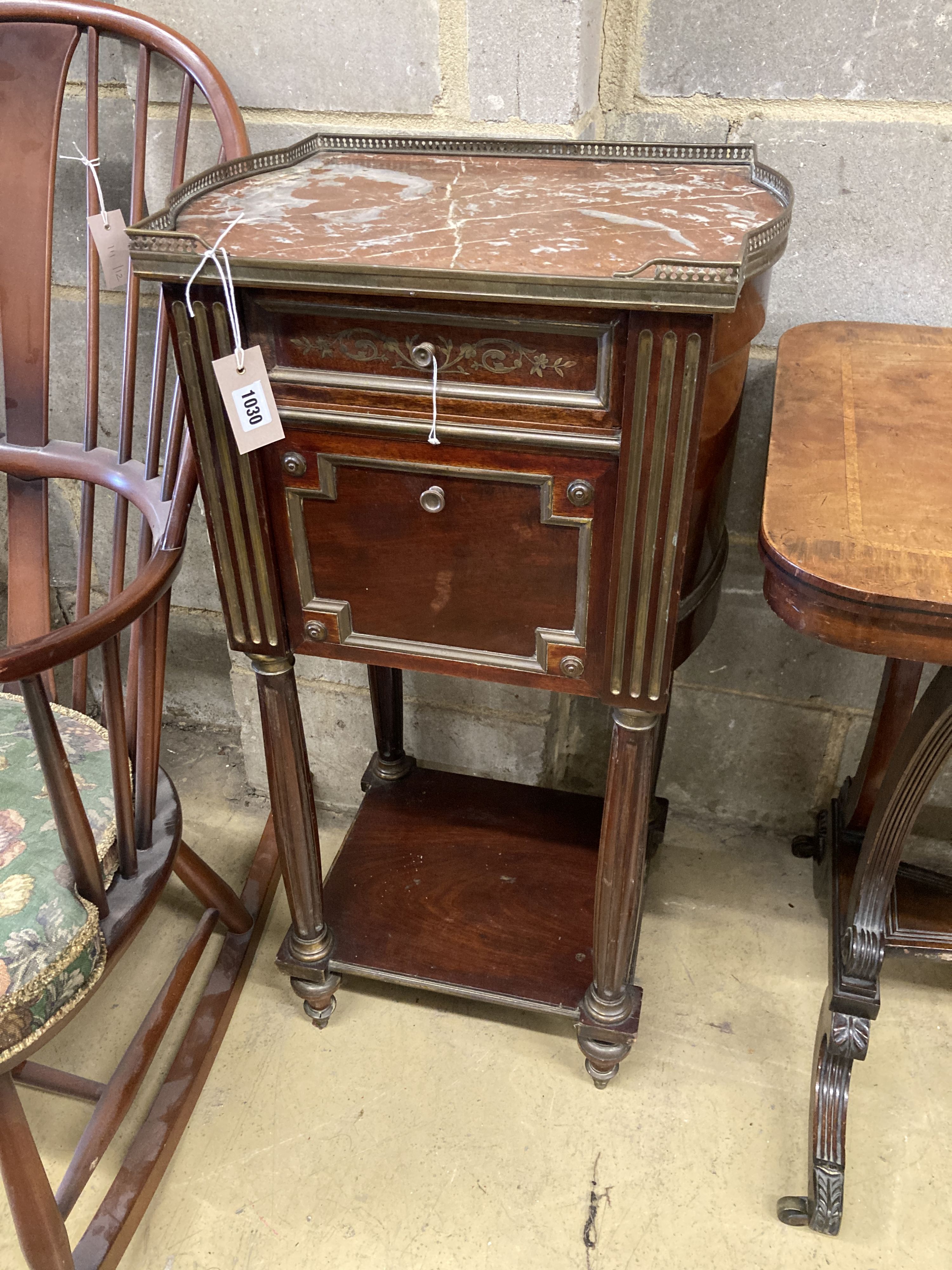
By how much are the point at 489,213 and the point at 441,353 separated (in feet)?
0.63

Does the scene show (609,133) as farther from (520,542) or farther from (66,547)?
(66,547)

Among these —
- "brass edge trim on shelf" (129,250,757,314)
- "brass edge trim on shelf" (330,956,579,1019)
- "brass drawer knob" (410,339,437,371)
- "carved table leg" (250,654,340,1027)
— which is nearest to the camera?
"brass edge trim on shelf" (129,250,757,314)

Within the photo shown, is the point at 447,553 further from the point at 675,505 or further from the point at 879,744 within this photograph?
the point at 879,744

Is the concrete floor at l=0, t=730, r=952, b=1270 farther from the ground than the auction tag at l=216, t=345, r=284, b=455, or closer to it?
closer to it

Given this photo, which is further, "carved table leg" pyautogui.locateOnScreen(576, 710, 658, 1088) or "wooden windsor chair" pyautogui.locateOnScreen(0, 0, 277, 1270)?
"carved table leg" pyautogui.locateOnScreen(576, 710, 658, 1088)

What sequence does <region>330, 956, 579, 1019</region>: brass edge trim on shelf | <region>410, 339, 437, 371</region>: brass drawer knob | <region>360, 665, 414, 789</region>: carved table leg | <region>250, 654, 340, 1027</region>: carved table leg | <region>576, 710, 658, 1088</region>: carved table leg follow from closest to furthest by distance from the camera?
<region>410, 339, 437, 371</region>: brass drawer knob, <region>576, 710, 658, 1088</region>: carved table leg, <region>250, 654, 340, 1027</region>: carved table leg, <region>330, 956, 579, 1019</region>: brass edge trim on shelf, <region>360, 665, 414, 789</region>: carved table leg

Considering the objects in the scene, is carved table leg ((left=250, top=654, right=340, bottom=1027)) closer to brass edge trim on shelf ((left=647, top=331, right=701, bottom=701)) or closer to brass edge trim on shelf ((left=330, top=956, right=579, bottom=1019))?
brass edge trim on shelf ((left=330, top=956, right=579, bottom=1019))

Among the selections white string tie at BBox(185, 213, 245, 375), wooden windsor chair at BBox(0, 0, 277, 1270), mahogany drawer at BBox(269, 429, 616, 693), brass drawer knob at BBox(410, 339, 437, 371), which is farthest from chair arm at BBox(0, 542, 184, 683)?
brass drawer knob at BBox(410, 339, 437, 371)

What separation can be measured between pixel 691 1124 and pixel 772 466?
2.85 ft

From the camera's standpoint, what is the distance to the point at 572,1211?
1.13 metres

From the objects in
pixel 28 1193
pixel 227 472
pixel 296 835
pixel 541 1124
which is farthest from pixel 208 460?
pixel 541 1124

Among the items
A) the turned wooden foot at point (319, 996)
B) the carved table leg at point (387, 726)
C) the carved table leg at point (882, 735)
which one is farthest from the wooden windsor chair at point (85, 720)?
the carved table leg at point (882, 735)

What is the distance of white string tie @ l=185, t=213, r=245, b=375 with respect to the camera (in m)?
0.77

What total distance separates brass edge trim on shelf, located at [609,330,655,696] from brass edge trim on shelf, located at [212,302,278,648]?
359 millimetres
